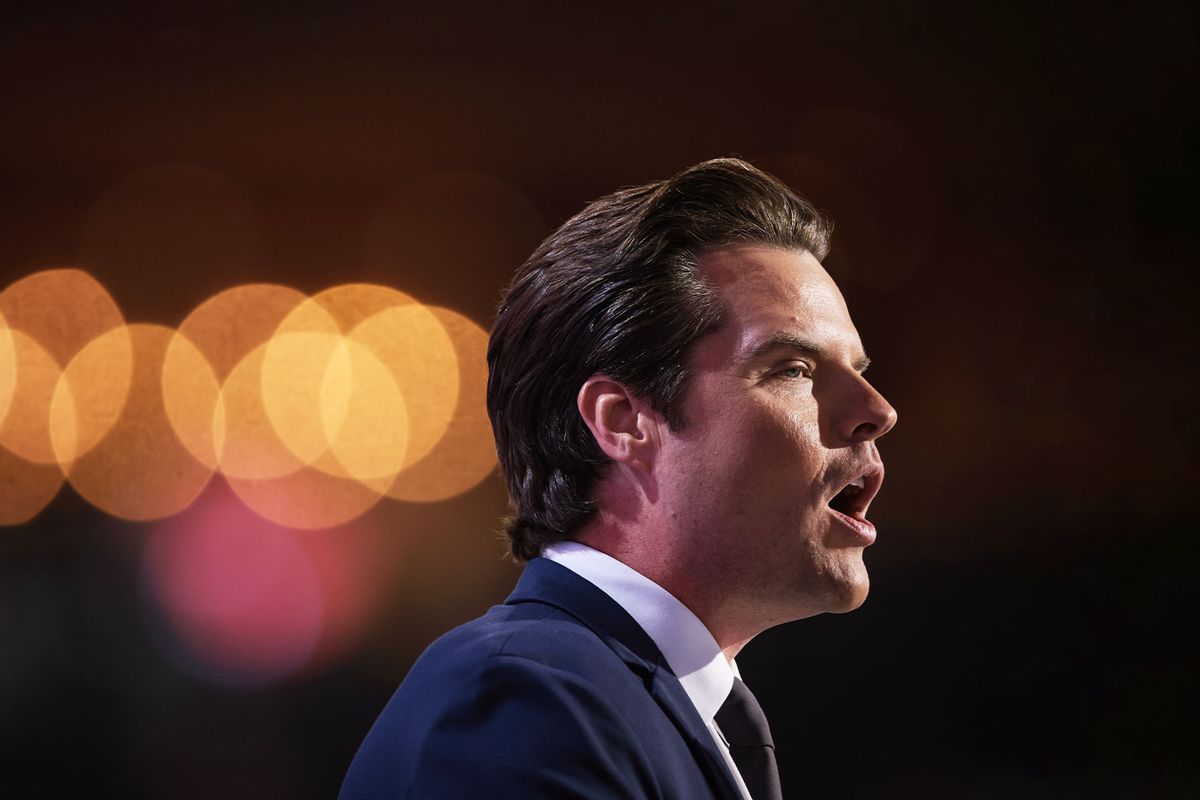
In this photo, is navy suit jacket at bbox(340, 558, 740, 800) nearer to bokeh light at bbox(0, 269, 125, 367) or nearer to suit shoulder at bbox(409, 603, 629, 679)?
suit shoulder at bbox(409, 603, 629, 679)

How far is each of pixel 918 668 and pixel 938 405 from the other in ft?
1.97

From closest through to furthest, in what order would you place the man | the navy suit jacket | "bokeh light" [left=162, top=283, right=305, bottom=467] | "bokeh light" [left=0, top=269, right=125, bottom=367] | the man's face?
the navy suit jacket → the man → the man's face → "bokeh light" [left=0, top=269, right=125, bottom=367] → "bokeh light" [left=162, top=283, right=305, bottom=467]

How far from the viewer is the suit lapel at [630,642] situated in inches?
34.1

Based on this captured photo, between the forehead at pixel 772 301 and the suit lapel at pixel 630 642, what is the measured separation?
25cm

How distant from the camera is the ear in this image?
3.34 feet

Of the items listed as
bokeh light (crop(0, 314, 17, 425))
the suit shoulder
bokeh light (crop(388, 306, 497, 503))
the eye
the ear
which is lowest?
bokeh light (crop(388, 306, 497, 503))

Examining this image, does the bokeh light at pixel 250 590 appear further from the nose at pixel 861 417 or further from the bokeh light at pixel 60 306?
the nose at pixel 861 417

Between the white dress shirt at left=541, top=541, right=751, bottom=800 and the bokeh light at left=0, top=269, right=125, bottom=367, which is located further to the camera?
the bokeh light at left=0, top=269, right=125, bottom=367

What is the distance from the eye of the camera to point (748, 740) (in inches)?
40.2

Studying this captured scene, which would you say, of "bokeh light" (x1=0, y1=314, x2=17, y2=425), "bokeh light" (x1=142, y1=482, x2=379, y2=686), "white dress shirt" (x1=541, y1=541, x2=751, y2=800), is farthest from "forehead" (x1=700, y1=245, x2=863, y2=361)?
"bokeh light" (x1=0, y1=314, x2=17, y2=425)

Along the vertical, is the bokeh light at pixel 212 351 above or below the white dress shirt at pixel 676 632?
below

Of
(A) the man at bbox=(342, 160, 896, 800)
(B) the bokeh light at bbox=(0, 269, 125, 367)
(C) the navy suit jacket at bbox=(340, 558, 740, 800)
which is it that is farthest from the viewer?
(B) the bokeh light at bbox=(0, 269, 125, 367)

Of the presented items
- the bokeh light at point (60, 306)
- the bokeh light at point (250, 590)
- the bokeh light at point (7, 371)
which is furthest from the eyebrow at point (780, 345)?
the bokeh light at point (7, 371)

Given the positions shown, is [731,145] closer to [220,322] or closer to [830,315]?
[220,322]
